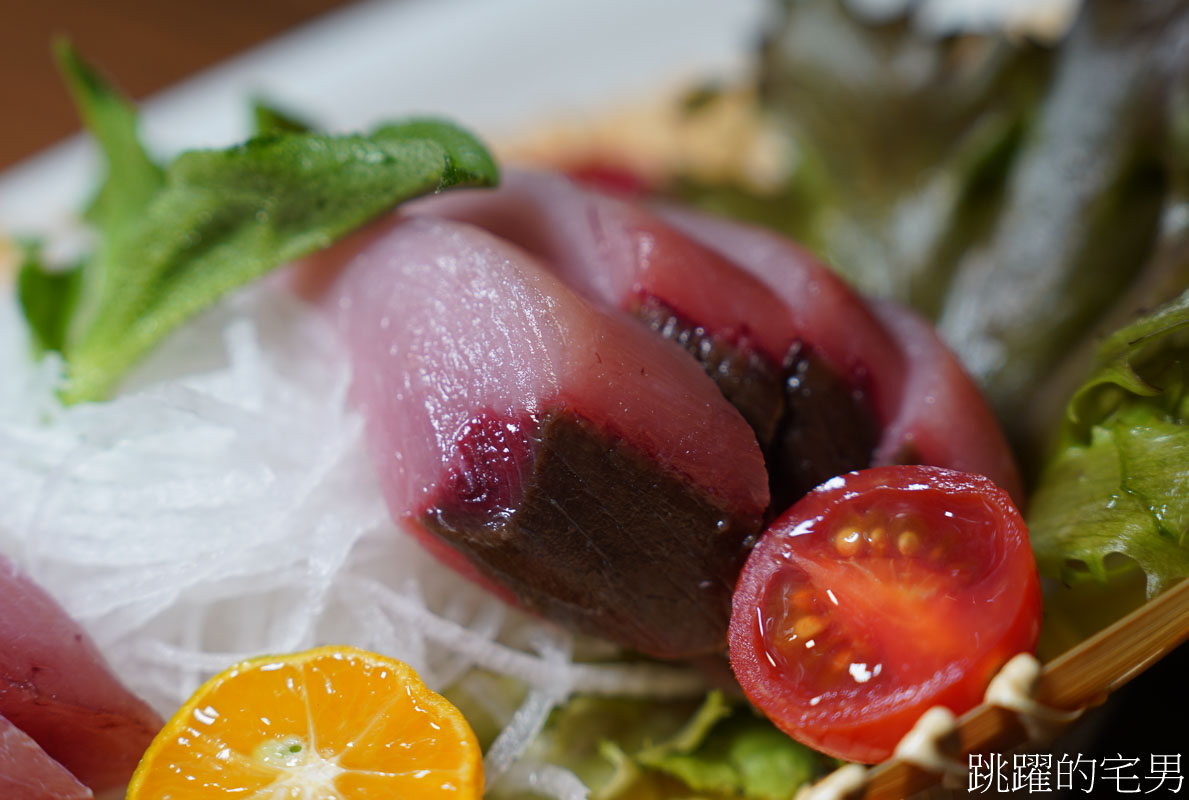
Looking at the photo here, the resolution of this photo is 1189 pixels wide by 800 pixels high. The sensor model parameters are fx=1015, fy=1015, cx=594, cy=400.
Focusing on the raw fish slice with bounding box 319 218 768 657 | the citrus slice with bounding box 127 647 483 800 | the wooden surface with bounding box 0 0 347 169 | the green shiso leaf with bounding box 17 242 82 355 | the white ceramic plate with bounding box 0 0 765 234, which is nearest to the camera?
the citrus slice with bounding box 127 647 483 800

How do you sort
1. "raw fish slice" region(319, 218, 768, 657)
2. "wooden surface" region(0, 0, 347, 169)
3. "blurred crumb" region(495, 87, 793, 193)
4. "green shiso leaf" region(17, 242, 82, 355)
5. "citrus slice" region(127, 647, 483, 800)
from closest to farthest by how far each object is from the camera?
"citrus slice" region(127, 647, 483, 800), "raw fish slice" region(319, 218, 768, 657), "green shiso leaf" region(17, 242, 82, 355), "blurred crumb" region(495, 87, 793, 193), "wooden surface" region(0, 0, 347, 169)

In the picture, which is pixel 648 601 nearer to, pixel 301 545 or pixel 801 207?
pixel 301 545

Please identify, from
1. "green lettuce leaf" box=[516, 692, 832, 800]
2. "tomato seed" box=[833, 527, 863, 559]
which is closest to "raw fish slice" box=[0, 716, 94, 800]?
"green lettuce leaf" box=[516, 692, 832, 800]

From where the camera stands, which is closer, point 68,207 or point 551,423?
point 551,423

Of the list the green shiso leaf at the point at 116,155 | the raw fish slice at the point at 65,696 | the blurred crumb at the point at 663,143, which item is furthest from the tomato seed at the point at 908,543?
the blurred crumb at the point at 663,143

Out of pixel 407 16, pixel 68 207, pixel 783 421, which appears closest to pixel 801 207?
pixel 783 421

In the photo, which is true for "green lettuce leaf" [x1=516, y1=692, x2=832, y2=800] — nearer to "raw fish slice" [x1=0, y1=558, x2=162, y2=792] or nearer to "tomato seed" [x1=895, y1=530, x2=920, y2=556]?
"tomato seed" [x1=895, y1=530, x2=920, y2=556]

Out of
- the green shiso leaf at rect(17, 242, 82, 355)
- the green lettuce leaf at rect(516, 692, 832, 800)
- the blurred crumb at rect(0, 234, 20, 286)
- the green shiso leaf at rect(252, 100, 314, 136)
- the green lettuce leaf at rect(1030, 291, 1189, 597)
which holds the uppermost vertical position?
the green shiso leaf at rect(252, 100, 314, 136)
